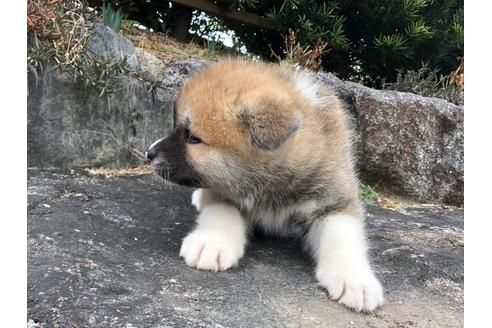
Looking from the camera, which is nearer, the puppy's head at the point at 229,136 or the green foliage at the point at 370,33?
the puppy's head at the point at 229,136

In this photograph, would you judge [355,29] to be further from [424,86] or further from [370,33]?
[424,86]

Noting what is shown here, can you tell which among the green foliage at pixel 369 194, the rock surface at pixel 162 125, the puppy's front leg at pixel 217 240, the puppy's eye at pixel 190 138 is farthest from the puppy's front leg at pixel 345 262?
the rock surface at pixel 162 125

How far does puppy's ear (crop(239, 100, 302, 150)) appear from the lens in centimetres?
175

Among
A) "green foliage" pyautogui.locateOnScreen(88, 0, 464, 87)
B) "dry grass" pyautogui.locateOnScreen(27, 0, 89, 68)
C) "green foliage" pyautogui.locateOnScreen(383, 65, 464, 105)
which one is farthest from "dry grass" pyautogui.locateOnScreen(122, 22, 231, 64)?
"green foliage" pyautogui.locateOnScreen(383, 65, 464, 105)

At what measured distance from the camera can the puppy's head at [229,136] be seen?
1.77m

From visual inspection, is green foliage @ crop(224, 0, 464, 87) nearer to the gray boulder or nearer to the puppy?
the gray boulder

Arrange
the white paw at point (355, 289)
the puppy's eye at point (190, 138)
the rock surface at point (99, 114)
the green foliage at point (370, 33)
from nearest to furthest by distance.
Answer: the white paw at point (355, 289) < the puppy's eye at point (190, 138) < the rock surface at point (99, 114) < the green foliage at point (370, 33)

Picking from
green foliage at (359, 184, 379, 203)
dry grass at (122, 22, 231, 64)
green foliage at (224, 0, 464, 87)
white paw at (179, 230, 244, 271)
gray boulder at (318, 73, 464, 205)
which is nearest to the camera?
white paw at (179, 230, 244, 271)

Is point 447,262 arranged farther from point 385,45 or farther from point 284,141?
point 385,45

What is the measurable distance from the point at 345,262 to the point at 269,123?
56cm

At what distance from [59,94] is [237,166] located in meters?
1.63

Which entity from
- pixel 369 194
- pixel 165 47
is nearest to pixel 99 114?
pixel 165 47

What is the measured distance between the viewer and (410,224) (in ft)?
9.16

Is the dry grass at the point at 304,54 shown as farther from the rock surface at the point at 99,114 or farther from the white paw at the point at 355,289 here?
the white paw at the point at 355,289
